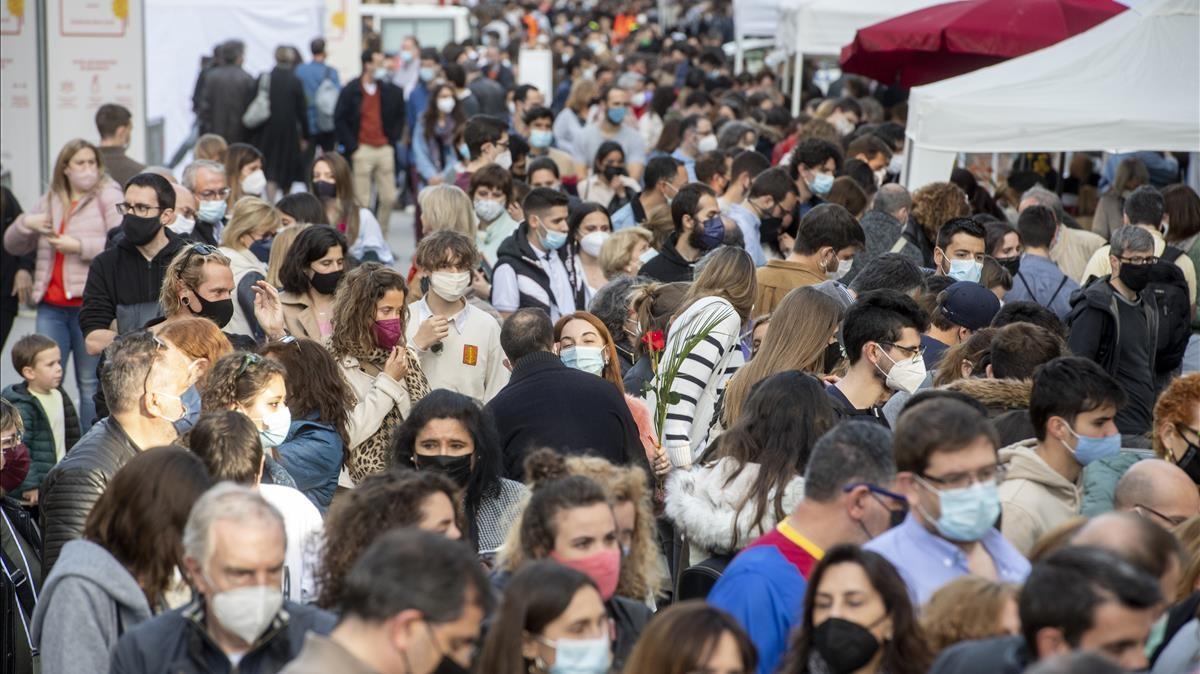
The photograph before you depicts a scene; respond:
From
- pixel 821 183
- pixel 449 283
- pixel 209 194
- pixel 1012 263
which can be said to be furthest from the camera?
pixel 821 183

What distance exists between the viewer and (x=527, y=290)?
9414 millimetres

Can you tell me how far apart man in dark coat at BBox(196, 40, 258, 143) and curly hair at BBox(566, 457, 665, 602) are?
1374 centimetres

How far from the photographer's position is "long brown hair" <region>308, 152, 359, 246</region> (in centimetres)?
1089

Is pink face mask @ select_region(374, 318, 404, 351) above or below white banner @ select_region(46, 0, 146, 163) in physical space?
below

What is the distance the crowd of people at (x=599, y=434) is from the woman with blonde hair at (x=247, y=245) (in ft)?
0.09

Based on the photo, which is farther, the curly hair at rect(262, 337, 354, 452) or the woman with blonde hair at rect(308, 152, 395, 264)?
the woman with blonde hair at rect(308, 152, 395, 264)

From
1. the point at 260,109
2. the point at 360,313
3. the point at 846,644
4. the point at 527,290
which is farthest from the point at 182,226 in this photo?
the point at 260,109

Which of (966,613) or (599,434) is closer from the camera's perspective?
(966,613)

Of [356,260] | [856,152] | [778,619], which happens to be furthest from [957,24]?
[778,619]

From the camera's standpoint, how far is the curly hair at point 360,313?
7027 millimetres

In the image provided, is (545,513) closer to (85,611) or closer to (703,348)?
(85,611)

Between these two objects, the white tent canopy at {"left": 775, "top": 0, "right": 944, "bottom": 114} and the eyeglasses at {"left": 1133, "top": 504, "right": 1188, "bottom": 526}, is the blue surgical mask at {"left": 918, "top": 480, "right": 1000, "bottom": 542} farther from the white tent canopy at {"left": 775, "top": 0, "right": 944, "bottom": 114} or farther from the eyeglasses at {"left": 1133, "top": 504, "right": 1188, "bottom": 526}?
the white tent canopy at {"left": 775, "top": 0, "right": 944, "bottom": 114}

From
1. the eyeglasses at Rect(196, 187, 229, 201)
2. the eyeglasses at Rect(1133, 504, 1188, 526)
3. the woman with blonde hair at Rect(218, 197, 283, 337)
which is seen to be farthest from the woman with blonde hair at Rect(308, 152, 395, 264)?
the eyeglasses at Rect(1133, 504, 1188, 526)

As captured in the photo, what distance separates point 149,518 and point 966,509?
7.02 ft
